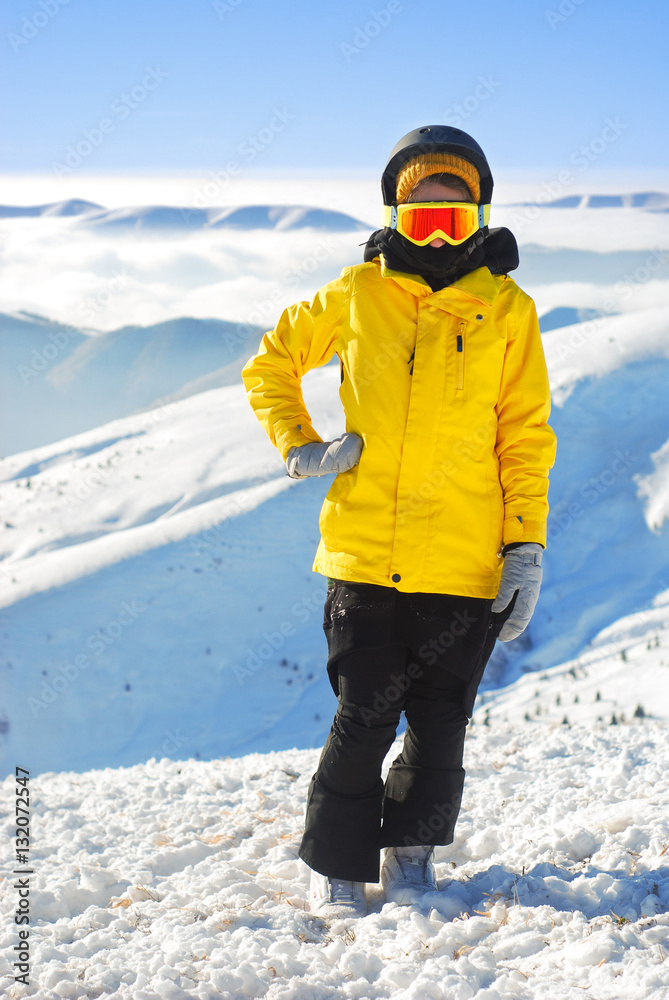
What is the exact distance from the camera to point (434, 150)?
2.64 metres

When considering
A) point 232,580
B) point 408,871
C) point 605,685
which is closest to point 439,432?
point 408,871

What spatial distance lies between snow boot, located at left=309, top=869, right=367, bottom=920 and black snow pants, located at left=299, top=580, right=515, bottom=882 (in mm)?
64

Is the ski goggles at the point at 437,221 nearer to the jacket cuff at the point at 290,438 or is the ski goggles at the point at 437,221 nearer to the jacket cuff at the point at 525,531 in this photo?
the jacket cuff at the point at 290,438

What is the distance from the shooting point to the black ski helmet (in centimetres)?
263

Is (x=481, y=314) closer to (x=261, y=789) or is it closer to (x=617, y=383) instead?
(x=261, y=789)

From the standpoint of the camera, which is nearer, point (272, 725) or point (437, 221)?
point (437, 221)

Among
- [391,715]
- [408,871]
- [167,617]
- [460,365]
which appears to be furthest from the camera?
[167,617]

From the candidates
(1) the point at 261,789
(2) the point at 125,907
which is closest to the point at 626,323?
(1) the point at 261,789

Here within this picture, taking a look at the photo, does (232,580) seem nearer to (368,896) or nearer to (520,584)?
(368,896)

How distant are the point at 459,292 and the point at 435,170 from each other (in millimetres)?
465

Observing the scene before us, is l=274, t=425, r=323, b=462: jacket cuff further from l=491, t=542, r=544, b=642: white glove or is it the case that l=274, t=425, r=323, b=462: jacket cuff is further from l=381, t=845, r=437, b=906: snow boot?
l=381, t=845, r=437, b=906: snow boot

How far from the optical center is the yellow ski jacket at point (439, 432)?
8.41 ft

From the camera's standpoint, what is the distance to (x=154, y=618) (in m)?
11.4

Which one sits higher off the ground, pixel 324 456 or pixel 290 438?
pixel 290 438
